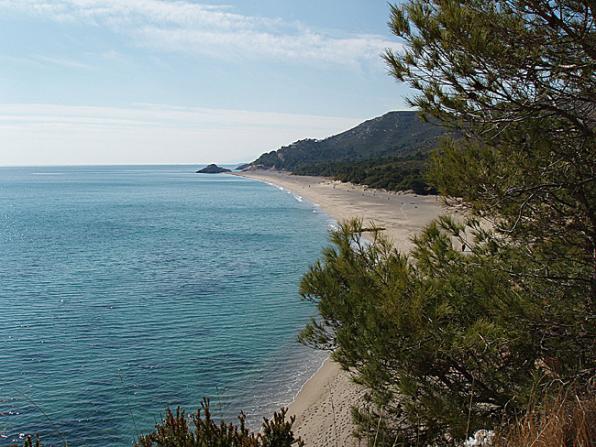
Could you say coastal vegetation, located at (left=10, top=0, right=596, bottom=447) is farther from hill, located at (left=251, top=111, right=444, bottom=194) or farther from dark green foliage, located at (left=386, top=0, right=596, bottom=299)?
hill, located at (left=251, top=111, right=444, bottom=194)

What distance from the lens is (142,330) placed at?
16.7 meters

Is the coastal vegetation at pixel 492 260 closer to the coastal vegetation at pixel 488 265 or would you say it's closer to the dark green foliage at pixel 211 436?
the coastal vegetation at pixel 488 265

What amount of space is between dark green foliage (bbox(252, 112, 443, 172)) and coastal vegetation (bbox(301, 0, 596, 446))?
124267mm

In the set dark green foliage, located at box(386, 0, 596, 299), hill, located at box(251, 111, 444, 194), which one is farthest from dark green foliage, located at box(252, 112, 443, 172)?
dark green foliage, located at box(386, 0, 596, 299)

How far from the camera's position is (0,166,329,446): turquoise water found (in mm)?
11453

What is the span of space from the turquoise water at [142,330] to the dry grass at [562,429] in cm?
403

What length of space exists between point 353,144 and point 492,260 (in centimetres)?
15464

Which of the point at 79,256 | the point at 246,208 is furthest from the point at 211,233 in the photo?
the point at 246,208

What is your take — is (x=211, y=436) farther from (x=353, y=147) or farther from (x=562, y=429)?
(x=353, y=147)

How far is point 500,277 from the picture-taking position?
5.19 metres

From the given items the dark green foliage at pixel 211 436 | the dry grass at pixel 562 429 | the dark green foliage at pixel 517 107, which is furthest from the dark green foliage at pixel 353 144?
the dry grass at pixel 562 429

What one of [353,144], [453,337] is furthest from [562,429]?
[353,144]

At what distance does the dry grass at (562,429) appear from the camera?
316cm

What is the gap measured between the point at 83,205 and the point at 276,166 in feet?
322
